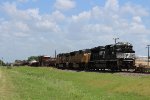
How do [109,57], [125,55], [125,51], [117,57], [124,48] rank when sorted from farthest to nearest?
[109,57]
[124,48]
[125,51]
[117,57]
[125,55]

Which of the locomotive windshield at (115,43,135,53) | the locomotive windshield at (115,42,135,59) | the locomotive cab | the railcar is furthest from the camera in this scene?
the locomotive windshield at (115,43,135,53)

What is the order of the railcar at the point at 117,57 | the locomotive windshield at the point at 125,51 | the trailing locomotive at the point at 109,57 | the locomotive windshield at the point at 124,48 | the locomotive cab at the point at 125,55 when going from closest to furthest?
the locomotive cab at the point at 125,55, the railcar at the point at 117,57, the trailing locomotive at the point at 109,57, the locomotive windshield at the point at 125,51, the locomotive windshield at the point at 124,48

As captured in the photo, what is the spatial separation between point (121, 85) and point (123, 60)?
22.9 m

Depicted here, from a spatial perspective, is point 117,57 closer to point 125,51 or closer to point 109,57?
point 125,51

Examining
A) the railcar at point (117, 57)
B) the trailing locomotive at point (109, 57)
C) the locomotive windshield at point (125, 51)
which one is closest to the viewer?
the railcar at point (117, 57)

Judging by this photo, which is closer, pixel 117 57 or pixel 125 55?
pixel 125 55

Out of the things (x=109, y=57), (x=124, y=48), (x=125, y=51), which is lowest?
(x=109, y=57)

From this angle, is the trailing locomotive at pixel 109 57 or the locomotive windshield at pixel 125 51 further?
the locomotive windshield at pixel 125 51

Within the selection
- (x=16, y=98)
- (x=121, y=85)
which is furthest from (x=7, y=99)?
(x=121, y=85)

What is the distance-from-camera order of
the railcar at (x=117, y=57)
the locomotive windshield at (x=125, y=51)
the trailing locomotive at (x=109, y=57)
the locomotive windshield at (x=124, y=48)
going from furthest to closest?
the locomotive windshield at (x=124, y=48) < the locomotive windshield at (x=125, y=51) < the trailing locomotive at (x=109, y=57) < the railcar at (x=117, y=57)

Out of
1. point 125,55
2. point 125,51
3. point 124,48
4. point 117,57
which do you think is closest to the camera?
point 125,55

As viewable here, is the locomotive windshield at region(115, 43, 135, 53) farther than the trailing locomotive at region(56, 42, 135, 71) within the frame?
Yes

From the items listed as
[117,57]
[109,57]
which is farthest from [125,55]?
[109,57]

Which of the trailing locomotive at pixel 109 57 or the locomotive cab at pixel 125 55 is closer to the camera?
the locomotive cab at pixel 125 55
